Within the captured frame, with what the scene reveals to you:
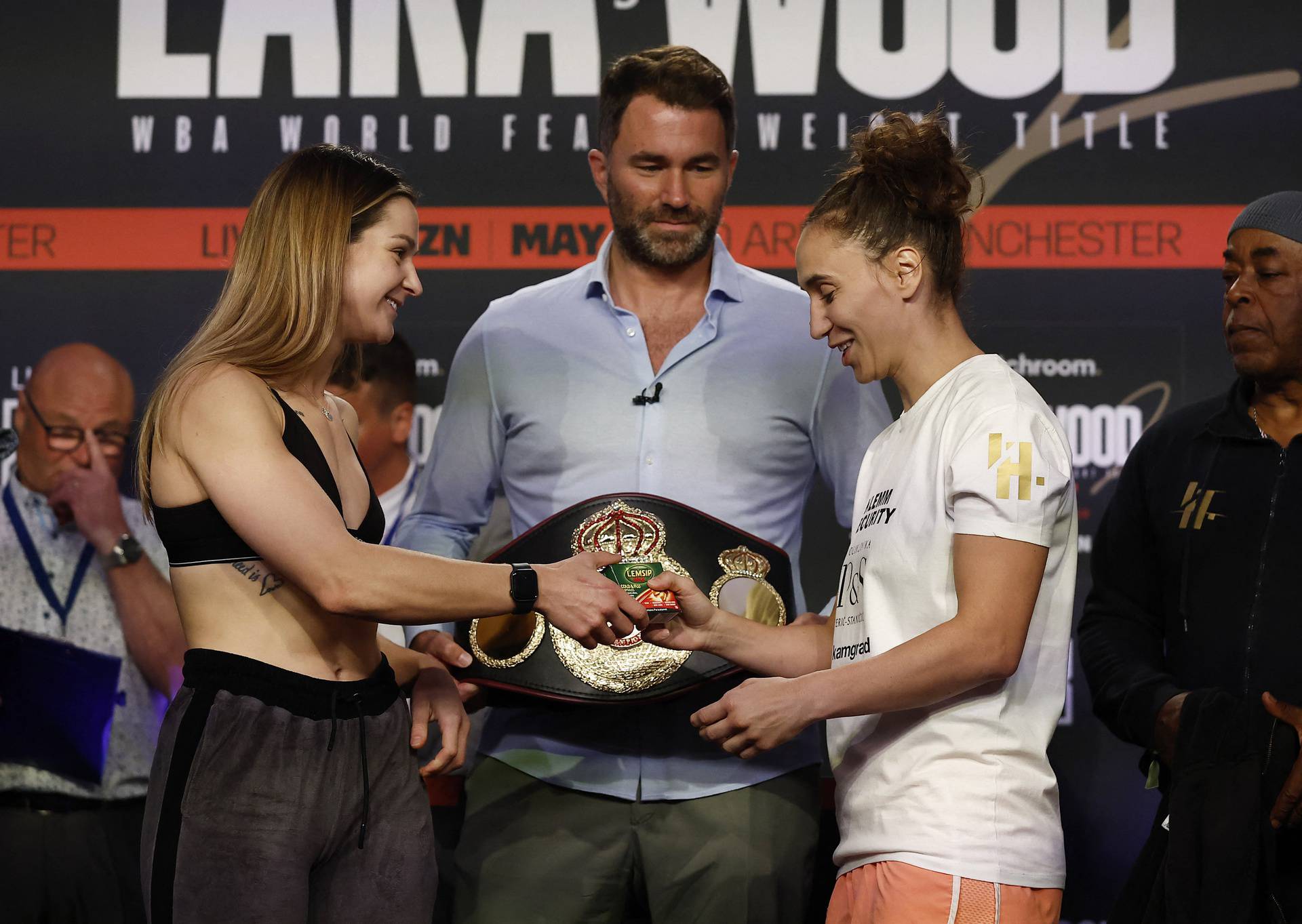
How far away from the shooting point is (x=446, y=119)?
12.1ft

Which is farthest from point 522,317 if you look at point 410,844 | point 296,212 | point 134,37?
point 134,37

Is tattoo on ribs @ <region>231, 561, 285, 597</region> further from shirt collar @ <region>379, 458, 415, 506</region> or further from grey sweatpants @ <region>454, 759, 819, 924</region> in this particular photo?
shirt collar @ <region>379, 458, 415, 506</region>

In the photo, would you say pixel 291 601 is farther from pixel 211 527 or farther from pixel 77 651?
pixel 77 651

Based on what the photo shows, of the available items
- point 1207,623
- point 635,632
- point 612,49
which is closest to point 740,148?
point 612,49

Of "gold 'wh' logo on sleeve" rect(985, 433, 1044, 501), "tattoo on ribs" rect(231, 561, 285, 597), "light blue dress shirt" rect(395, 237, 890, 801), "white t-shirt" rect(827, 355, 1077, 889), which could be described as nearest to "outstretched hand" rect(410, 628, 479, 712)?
"light blue dress shirt" rect(395, 237, 890, 801)

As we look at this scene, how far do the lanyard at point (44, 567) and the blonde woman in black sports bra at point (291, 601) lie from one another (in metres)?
1.77

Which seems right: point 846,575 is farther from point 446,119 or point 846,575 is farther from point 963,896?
point 446,119

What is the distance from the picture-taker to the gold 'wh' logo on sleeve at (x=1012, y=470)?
176 centimetres

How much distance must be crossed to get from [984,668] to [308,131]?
8.68 feet

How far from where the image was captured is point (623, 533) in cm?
249

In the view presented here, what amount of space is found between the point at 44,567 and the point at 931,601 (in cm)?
263

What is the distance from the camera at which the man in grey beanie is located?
2.23 metres

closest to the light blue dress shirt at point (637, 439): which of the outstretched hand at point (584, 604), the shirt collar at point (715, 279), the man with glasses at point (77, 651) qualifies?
the shirt collar at point (715, 279)

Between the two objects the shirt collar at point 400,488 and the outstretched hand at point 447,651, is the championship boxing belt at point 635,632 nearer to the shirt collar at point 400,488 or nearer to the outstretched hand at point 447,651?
the outstretched hand at point 447,651
